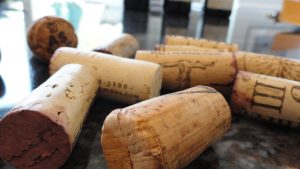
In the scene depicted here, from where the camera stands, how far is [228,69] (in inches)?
35.3

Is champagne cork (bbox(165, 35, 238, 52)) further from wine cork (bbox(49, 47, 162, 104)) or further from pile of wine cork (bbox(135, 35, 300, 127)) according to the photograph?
wine cork (bbox(49, 47, 162, 104))

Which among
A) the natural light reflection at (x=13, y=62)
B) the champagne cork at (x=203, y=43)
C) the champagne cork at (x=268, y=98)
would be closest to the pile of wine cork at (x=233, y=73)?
the champagne cork at (x=268, y=98)

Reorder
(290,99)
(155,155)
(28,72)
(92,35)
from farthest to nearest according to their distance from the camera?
(92,35)
(28,72)
(290,99)
(155,155)

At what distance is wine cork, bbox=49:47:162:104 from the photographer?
0.80m

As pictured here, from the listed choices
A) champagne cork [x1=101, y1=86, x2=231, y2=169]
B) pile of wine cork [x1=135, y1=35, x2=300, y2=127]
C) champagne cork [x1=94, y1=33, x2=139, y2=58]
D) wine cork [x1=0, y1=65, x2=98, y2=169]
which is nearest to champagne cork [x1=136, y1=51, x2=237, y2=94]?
pile of wine cork [x1=135, y1=35, x2=300, y2=127]

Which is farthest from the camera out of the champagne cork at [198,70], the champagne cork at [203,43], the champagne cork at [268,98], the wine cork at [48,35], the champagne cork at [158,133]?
the champagne cork at [203,43]

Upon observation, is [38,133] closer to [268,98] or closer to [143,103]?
[143,103]

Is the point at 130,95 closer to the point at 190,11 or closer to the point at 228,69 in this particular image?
the point at 228,69

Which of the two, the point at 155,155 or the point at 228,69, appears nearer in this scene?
the point at 155,155

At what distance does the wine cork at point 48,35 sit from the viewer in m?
1.02

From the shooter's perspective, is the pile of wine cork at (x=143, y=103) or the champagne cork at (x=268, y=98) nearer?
the pile of wine cork at (x=143, y=103)

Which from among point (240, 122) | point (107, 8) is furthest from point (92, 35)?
point (240, 122)

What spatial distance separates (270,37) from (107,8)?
1010 millimetres

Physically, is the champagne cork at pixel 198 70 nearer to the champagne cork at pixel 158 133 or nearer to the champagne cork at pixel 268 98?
the champagne cork at pixel 268 98
